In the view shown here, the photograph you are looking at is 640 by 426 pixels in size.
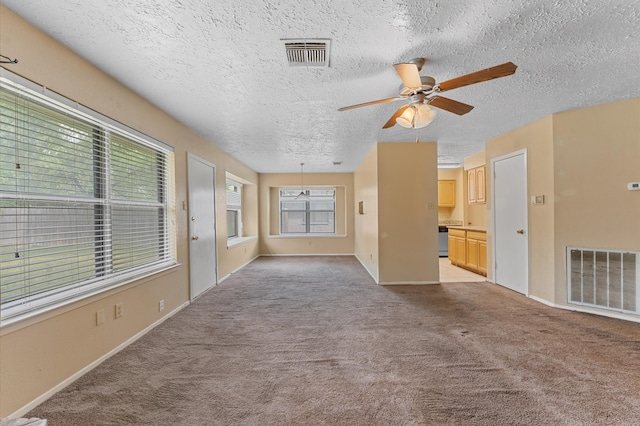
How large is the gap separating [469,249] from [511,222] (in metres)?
1.57

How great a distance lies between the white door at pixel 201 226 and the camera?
3752 millimetres

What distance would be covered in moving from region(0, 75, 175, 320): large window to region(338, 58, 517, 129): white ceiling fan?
2108mm

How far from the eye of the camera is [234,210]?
22.6ft

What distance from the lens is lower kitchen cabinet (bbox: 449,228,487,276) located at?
5.08 m

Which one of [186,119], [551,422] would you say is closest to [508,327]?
[551,422]

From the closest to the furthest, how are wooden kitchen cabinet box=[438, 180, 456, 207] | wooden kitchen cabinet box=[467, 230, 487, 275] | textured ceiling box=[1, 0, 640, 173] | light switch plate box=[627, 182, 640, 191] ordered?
textured ceiling box=[1, 0, 640, 173]
light switch plate box=[627, 182, 640, 191]
wooden kitchen cabinet box=[467, 230, 487, 275]
wooden kitchen cabinet box=[438, 180, 456, 207]

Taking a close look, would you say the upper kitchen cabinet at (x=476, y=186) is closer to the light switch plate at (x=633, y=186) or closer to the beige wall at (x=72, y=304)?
the light switch plate at (x=633, y=186)

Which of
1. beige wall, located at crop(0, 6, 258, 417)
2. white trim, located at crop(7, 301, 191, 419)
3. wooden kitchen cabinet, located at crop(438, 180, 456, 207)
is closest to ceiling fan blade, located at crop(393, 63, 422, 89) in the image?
beige wall, located at crop(0, 6, 258, 417)

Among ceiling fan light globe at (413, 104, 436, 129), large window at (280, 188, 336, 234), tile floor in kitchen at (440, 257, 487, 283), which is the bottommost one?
tile floor in kitchen at (440, 257, 487, 283)

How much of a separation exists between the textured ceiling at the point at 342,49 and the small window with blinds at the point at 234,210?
10.8 feet

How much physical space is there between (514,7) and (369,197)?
3.83 metres

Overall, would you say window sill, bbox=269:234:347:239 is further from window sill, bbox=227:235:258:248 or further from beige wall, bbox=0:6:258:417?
beige wall, bbox=0:6:258:417

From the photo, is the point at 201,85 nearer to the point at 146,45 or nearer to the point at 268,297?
the point at 146,45

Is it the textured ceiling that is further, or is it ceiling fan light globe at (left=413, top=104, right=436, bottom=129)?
ceiling fan light globe at (left=413, top=104, right=436, bottom=129)
